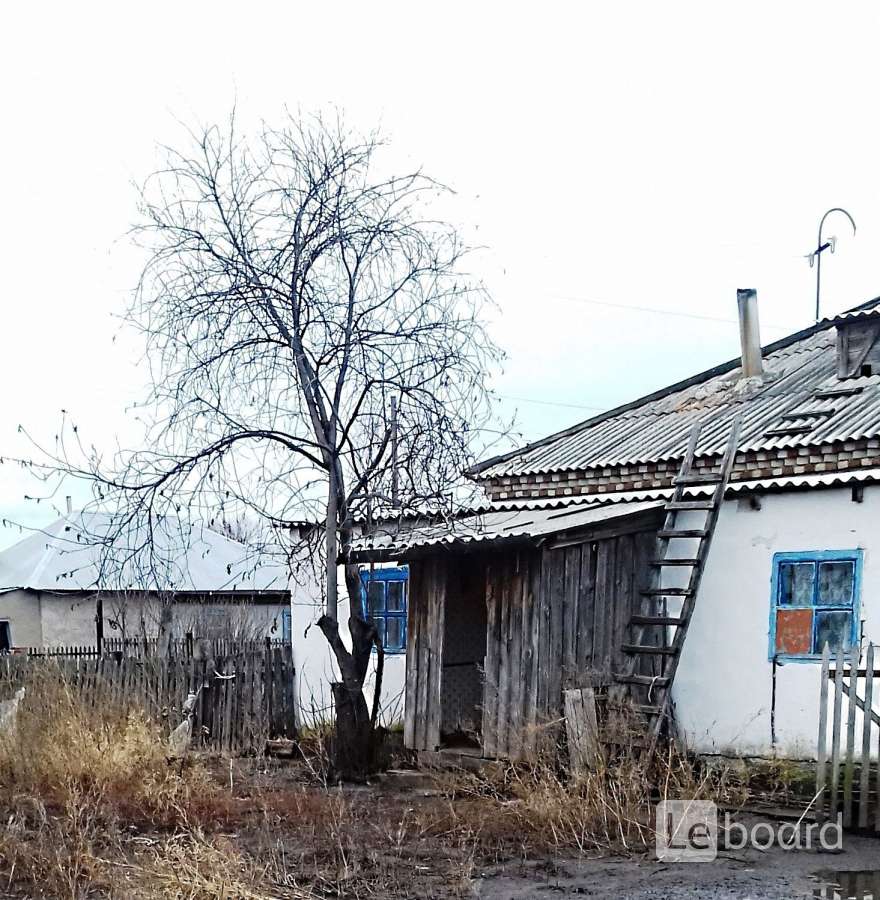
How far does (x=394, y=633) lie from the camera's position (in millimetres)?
15062

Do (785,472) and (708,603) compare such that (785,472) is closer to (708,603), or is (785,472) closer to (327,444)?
(708,603)

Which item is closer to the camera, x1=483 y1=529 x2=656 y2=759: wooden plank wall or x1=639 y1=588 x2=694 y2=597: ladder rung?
x1=639 y1=588 x2=694 y2=597: ladder rung

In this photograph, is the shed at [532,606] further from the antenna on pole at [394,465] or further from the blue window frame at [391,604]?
the blue window frame at [391,604]

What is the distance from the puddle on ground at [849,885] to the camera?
6.51 m

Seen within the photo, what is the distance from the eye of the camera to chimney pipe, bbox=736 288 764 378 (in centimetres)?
1409

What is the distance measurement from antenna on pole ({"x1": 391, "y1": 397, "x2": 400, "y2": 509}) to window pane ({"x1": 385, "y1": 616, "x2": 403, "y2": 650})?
184 inches

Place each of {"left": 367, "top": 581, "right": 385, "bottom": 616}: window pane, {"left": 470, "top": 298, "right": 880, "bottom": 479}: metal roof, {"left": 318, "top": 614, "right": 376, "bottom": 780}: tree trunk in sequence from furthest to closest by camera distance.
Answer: {"left": 367, "top": 581, "right": 385, "bottom": 616}: window pane, {"left": 470, "top": 298, "right": 880, "bottom": 479}: metal roof, {"left": 318, "top": 614, "right": 376, "bottom": 780}: tree trunk

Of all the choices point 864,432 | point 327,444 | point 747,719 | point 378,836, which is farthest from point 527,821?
point 864,432

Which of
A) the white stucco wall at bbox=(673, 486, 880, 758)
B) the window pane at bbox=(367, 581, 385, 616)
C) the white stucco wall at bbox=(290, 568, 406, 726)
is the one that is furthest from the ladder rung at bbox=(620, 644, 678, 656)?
the window pane at bbox=(367, 581, 385, 616)

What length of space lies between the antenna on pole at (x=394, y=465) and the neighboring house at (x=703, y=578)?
2.22ft

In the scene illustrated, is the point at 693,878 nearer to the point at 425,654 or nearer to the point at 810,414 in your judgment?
the point at 425,654

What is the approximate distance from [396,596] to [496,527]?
11.6ft

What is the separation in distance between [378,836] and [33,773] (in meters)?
3.26

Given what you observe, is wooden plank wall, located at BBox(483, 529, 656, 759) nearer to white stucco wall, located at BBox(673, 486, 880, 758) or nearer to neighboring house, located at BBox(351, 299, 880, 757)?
neighboring house, located at BBox(351, 299, 880, 757)
